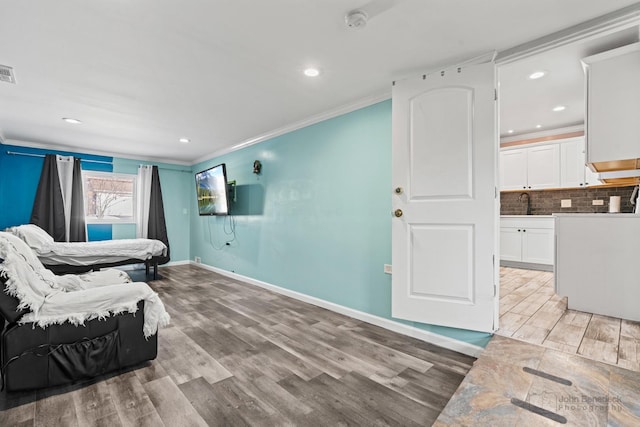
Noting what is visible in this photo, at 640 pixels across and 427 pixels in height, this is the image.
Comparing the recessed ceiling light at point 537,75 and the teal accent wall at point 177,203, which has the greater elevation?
the recessed ceiling light at point 537,75

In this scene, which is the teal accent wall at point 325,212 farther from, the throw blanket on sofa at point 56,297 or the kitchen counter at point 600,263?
the throw blanket on sofa at point 56,297

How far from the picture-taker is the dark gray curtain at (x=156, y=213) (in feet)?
19.7

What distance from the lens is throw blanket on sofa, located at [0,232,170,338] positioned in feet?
5.81

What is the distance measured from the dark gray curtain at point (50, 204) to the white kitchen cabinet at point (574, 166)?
27.0ft

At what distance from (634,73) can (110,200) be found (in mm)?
7331

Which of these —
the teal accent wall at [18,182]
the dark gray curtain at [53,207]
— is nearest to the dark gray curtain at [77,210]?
the dark gray curtain at [53,207]

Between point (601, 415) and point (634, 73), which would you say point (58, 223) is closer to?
point (601, 415)

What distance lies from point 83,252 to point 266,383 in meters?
3.97

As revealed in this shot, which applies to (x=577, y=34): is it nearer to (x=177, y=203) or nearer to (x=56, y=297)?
(x=56, y=297)

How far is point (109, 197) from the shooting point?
572 cm

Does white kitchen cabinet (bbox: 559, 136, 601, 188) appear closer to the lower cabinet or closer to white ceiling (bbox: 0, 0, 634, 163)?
the lower cabinet

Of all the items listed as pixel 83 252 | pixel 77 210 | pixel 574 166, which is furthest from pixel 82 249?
pixel 574 166

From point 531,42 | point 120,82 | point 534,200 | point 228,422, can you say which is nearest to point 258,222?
point 120,82

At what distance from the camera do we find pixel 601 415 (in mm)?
1310
